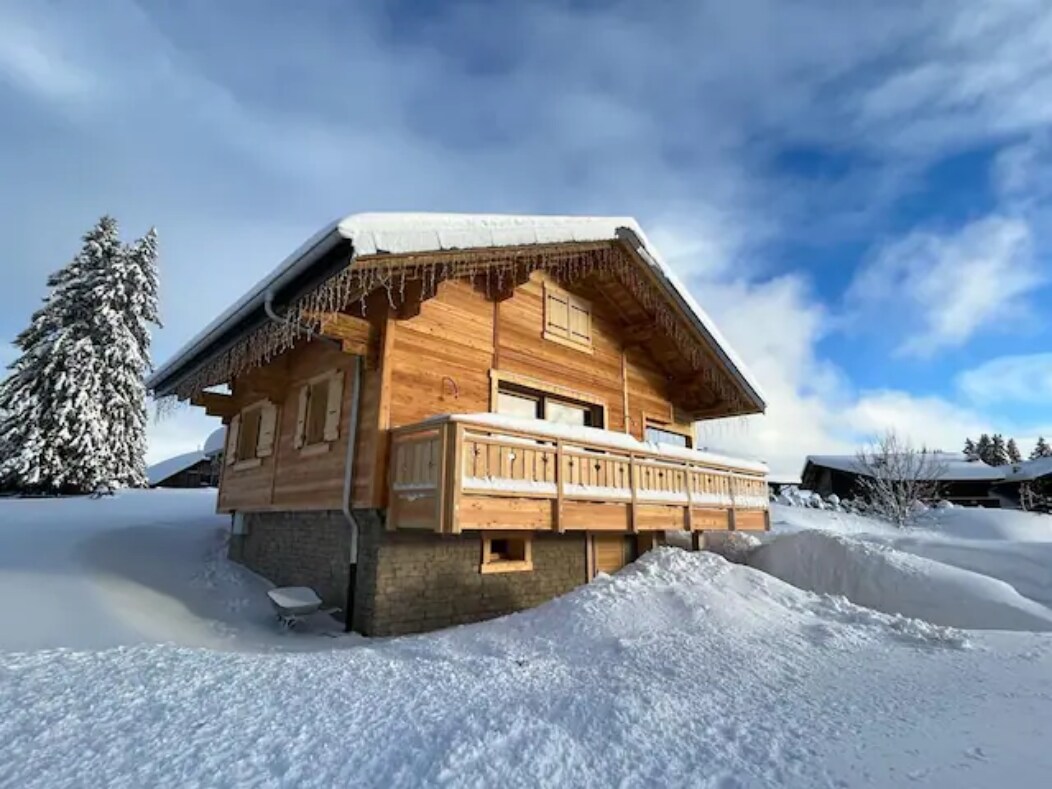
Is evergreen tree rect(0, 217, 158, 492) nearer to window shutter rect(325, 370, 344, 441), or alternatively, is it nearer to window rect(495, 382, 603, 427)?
window shutter rect(325, 370, 344, 441)

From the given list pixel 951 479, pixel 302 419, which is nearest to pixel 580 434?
pixel 302 419

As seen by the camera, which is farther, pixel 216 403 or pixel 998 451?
pixel 998 451

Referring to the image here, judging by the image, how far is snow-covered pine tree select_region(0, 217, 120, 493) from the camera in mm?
19344

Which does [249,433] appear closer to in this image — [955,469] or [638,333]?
[638,333]

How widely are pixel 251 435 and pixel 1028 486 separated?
4461cm

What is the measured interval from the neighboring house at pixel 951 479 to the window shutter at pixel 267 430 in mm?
35976

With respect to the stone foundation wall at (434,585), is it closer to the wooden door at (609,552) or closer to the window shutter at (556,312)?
the wooden door at (609,552)

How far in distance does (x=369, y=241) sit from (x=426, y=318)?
9.13 ft

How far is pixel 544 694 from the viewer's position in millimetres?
4559

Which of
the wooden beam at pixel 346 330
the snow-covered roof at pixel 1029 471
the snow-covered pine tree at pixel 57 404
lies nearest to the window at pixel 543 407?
the wooden beam at pixel 346 330

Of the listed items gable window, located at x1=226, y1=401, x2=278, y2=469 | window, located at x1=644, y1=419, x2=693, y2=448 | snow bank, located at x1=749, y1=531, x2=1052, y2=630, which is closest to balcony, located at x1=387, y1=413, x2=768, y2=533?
snow bank, located at x1=749, y1=531, x2=1052, y2=630

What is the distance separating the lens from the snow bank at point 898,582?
28.0 feet

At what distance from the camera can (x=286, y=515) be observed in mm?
10703

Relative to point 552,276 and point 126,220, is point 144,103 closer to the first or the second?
point 552,276
